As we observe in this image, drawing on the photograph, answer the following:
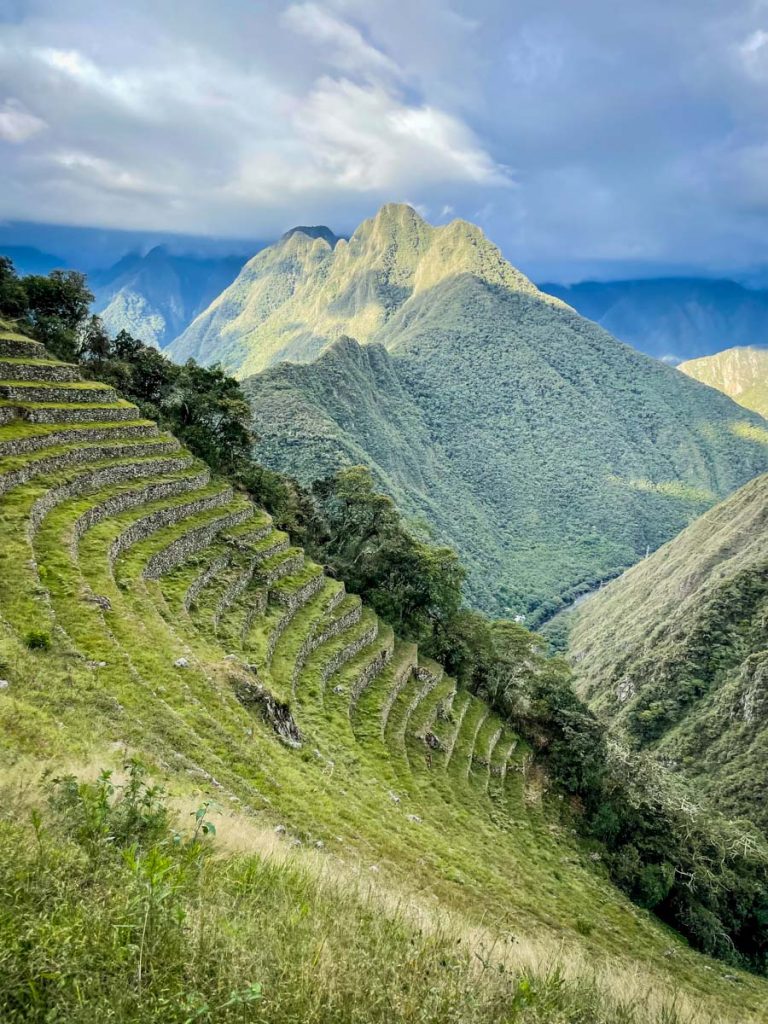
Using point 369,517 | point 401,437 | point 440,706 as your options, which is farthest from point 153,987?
point 401,437

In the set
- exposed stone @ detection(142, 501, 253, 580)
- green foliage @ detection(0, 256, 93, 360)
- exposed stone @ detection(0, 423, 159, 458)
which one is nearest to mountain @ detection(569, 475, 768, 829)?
exposed stone @ detection(142, 501, 253, 580)

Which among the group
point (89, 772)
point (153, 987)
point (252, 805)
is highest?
point (153, 987)

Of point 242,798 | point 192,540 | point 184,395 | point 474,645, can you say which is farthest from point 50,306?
point 242,798

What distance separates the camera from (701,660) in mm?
78500

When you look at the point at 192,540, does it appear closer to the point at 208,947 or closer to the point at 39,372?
the point at 39,372

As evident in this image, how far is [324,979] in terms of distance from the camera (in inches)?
187

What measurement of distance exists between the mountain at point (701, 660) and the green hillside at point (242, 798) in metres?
37.1

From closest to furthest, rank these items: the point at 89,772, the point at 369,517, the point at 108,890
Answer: the point at 108,890 → the point at 89,772 → the point at 369,517

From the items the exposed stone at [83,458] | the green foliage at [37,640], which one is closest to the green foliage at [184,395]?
the exposed stone at [83,458]

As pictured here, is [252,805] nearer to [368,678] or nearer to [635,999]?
[635,999]

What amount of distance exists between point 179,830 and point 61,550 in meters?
13.9

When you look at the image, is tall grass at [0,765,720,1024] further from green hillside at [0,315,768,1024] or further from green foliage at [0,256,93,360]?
green foliage at [0,256,93,360]

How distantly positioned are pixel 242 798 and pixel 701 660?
8017 centimetres

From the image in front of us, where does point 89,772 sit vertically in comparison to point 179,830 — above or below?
below
